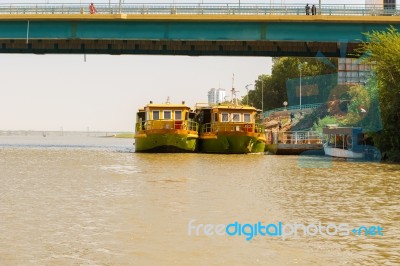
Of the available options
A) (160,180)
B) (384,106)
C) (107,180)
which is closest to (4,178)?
(107,180)

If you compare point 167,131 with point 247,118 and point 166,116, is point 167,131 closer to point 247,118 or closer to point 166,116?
point 166,116

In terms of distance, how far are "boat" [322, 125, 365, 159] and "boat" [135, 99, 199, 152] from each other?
33.1 ft

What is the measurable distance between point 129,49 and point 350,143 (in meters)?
20.9

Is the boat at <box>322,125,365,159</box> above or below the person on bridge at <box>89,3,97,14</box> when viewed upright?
below

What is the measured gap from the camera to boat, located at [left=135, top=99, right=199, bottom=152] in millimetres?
41781

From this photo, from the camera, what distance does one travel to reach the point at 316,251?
865 cm

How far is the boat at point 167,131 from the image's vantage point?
137ft

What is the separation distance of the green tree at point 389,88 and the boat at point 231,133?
10.1 meters

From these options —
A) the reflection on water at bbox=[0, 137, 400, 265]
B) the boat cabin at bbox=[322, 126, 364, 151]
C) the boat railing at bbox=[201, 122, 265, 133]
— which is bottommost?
the reflection on water at bbox=[0, 137, 400, 265]

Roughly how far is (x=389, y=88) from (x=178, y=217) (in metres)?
26.8

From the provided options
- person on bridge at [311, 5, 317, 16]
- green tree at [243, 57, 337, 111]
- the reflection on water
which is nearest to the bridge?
person on bridge at [311, 5, 317, 16]

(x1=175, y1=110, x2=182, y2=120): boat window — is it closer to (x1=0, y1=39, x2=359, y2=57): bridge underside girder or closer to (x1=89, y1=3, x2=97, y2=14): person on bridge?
(x1=0, y1=39, x2=359, y2=57): bridge underside girder

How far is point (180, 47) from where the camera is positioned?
169ft

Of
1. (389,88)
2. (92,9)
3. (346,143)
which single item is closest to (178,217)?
(389,88)
